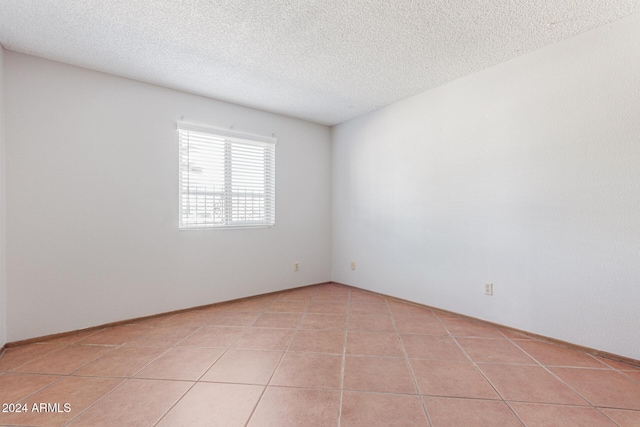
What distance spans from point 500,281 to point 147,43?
3.66m

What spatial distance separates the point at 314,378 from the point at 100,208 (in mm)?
2453

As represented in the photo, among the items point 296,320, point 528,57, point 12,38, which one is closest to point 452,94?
point 528,57

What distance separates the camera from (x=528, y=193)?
247 centimetres

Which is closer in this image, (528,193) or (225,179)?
(528,193)

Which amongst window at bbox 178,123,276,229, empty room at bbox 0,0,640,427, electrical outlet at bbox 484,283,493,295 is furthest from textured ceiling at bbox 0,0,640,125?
electrical outlet at bbox 484,283,493,295

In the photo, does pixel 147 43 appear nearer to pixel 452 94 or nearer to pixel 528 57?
pixel 452 94

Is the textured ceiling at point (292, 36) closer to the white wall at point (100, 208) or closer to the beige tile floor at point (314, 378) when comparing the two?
the white wall at point (100, 208)

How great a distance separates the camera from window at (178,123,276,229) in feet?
10.5

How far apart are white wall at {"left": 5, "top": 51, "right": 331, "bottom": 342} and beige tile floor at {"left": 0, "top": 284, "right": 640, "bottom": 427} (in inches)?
14.7

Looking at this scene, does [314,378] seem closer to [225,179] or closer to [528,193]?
[528,193]

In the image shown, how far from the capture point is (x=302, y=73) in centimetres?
278

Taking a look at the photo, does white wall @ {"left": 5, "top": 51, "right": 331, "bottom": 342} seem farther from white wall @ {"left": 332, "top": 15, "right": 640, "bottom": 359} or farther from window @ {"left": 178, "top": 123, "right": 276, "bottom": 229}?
white wall @ {"left": 332, "top": 15, "right": 640, "bottom": 359}

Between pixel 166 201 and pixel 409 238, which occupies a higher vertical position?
pixel 166 201

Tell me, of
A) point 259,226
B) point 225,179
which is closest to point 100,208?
point 225,179
